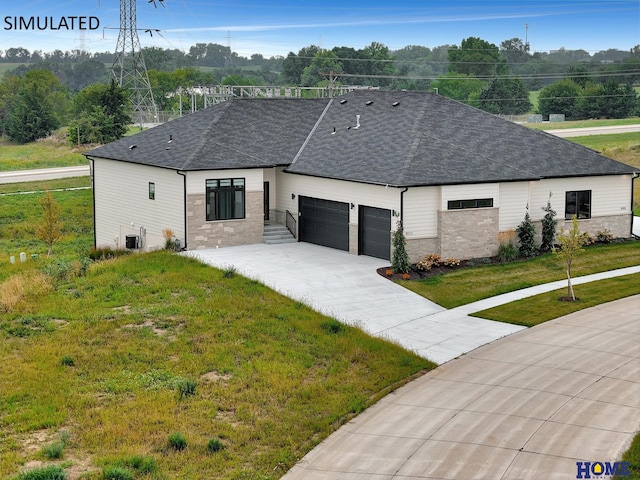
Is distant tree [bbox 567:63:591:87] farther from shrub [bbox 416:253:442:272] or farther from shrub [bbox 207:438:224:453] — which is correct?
shrub [bbox 207:438:224:453]

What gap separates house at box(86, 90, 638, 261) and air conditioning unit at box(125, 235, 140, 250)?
0.06 meters


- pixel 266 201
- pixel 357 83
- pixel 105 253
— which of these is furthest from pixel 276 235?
pixel 357 83

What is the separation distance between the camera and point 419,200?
3562cm

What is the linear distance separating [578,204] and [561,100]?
276 ft

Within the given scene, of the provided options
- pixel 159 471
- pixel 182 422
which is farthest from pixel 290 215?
pixel 159 471

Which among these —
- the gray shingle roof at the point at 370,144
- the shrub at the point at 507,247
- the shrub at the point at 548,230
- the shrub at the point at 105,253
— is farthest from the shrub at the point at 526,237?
the shrub at the point at 105,253

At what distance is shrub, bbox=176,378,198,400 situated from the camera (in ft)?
71.1

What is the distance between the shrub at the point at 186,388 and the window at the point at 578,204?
23.3m

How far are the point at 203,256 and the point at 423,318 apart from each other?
11104mm

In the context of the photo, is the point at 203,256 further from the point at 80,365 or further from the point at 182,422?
the point at 182,422

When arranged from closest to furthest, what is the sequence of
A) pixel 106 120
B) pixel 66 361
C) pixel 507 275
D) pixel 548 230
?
1. pixel 66 361
2. pixel 507 275
3. pixel 548 230
4. pixel 106 120

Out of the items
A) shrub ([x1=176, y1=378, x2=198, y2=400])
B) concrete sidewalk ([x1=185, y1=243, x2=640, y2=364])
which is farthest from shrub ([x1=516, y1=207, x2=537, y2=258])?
shrub ([x1=176, y1=378, x2=198, y2=400])

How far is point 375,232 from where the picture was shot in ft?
121

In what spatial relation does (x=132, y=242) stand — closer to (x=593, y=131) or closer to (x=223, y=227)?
(x=223, y=227)
